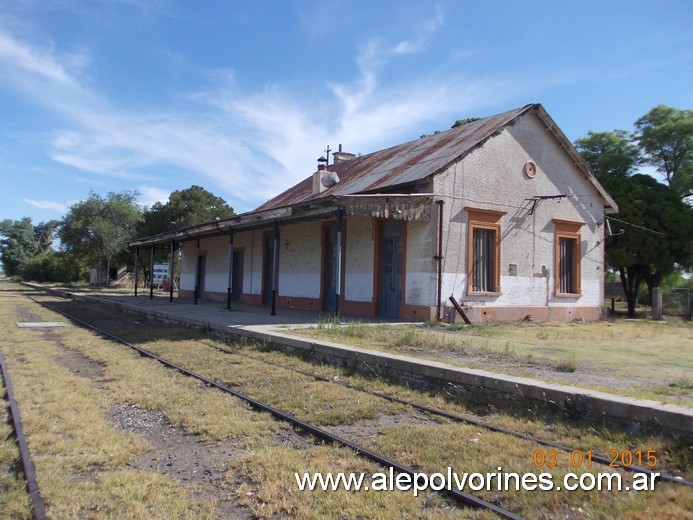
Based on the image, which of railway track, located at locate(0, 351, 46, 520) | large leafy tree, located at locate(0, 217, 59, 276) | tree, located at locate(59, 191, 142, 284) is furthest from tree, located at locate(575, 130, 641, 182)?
large leafy tree, located at locate(0, 217, 59, 276)

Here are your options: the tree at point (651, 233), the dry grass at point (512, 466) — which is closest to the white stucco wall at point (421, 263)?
the dry grass at point (512, 466)

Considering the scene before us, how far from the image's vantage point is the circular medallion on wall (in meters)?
16.8

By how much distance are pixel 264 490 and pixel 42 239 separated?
10980 centimetres

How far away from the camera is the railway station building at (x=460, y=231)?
47.2ft

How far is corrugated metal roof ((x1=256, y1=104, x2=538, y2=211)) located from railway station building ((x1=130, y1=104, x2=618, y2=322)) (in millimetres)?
78

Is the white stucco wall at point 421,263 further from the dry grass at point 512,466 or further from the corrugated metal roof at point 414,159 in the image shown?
the dry grass at point 512,466

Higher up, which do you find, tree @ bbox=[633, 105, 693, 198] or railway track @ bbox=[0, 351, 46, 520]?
tree @ bbox=[633, 105, 693, 198]

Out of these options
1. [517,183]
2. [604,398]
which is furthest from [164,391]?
[517,183]

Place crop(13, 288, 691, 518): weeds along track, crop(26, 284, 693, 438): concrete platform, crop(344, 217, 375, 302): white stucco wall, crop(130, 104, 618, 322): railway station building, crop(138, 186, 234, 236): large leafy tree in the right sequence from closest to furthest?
crop(13, 288, 691, 518): weeds along track, crop(26, 284, 693, 438): concrete platform, crop(130, 104, 618, 322): railway station building, crop(344, 217, 375, 302): white stucco wall, crop(138, 186, 234, 236): large leafy tree

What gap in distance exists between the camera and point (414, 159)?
17641 mm

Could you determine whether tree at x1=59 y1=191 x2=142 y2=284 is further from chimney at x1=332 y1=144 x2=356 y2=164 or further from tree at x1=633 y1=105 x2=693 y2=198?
tree at x1=633 y1=105 x2=693 y2=198

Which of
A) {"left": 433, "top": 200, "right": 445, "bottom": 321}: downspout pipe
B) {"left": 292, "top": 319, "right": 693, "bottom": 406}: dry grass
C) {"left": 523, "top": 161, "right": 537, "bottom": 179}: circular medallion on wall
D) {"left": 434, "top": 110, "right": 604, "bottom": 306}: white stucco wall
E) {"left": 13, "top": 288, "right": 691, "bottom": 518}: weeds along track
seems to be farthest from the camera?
{"left": 523, "top": 161, "right": 537, "bottom": 179}: circular medallion on wall

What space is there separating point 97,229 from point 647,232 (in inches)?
1596

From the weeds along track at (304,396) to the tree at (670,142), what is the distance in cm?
2317
